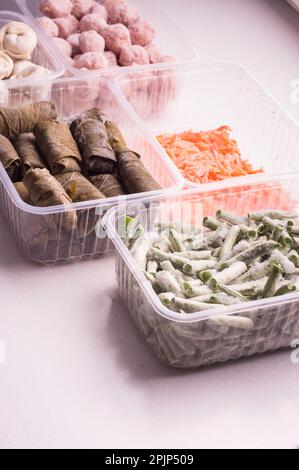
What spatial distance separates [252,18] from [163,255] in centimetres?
143

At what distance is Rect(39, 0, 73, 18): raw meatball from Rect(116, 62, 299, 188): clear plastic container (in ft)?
1.18

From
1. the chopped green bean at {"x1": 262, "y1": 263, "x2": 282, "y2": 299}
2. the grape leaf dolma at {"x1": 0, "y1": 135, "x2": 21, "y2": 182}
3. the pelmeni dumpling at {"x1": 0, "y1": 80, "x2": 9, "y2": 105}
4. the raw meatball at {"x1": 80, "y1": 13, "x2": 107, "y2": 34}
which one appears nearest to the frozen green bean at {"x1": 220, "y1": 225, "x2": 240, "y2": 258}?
the chopped green bean at {"x1": 262, "y1": 263, "x2": 282, "y2": 299}

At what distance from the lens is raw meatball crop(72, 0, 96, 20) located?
2.40 meters

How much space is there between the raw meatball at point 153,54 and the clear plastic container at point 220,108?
9cm

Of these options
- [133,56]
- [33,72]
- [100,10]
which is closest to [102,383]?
[33,72]

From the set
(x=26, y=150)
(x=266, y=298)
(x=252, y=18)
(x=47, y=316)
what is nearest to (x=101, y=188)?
(x=26, y=150)

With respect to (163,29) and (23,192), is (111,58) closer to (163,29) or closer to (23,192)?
(163,29)

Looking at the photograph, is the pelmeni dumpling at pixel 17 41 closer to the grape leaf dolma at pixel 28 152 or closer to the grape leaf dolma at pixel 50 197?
the grape leaf dolma at pixel 28 152

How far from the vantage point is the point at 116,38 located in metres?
2.29

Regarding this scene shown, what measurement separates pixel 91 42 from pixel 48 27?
15cm

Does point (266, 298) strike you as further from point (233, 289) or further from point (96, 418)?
point (96, 418)

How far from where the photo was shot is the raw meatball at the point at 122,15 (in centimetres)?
238

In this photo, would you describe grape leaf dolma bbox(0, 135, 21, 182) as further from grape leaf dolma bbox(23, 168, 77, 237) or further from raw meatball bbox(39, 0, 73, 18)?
raw meatball bbox(39, 0, 73, 18)

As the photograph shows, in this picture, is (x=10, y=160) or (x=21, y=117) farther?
(x=21, y=117)
